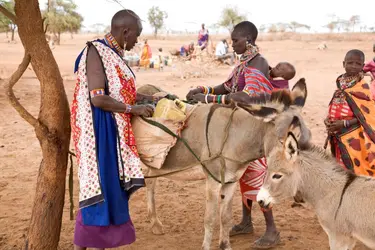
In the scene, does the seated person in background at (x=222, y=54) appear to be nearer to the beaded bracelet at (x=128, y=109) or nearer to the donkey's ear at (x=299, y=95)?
the donkey's ear at (x=299, y=95)

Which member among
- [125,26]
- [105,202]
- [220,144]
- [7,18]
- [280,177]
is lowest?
[105,202]

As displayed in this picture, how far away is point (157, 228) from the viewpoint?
16.5ft

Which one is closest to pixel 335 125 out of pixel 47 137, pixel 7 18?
pixel 47 137

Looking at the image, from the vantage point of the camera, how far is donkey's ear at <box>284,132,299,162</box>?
126 inches

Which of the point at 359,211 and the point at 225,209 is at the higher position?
the point at 359,211

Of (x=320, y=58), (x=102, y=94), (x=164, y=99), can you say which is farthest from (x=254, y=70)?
(x=320, y=58)

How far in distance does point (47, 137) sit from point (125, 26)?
1200mm

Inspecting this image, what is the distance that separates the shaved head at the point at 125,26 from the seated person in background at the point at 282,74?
5.58 ft

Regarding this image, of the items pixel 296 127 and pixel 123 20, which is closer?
pixel 123 20

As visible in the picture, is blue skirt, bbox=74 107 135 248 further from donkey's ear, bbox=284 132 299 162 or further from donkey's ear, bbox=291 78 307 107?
donkey's ear, bbox=291 78 307 107

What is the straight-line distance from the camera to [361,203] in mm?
3205

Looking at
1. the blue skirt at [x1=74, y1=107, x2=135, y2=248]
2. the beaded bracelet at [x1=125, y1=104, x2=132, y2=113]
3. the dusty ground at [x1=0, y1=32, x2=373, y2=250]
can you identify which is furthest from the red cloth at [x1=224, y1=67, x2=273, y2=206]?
the blue skirt at [x1=74, y1=107, x2=135, y2=248]

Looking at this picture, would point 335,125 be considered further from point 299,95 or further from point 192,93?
point 192,93

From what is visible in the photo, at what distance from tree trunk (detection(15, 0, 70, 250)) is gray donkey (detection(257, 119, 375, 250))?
184cm
